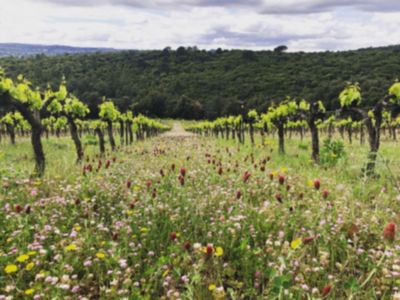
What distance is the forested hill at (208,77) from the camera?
86988mm

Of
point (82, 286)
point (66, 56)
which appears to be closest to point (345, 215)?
point (82, 286)

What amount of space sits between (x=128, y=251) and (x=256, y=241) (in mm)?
1657

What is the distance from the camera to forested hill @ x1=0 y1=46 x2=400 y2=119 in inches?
3425

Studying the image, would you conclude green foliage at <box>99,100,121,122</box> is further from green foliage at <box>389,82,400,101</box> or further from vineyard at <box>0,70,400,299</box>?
green foliage at <box>389,82,400,101</box>

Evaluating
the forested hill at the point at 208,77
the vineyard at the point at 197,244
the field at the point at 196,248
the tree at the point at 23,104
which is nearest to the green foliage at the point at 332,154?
the vineyard at the point at 197,244

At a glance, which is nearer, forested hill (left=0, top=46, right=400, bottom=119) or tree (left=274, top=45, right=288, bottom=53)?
forested hill (left=0, top=46, right=400, bottom=119)

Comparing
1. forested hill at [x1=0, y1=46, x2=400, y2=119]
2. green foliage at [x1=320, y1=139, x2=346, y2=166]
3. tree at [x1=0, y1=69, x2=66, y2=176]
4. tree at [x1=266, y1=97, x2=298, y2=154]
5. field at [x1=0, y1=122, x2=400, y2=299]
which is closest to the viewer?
field at [x1=0, y1=122, x2=400, y2=299]

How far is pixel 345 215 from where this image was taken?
4.59m

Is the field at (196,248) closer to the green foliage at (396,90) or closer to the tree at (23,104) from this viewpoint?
the tree at (23,104)

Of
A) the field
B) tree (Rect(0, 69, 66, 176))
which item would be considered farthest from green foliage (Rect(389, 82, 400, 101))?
tree (Rect(0, 69, 66, 176))

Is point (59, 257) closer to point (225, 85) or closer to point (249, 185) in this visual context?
point (249, 185)

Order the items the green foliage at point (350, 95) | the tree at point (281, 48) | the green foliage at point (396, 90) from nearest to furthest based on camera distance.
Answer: the green foliage at point (396, 90)
the green foliage at point (350, 95)
the tree at point (281, 48)

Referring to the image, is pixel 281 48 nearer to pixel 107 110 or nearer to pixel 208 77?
pixel 208 77

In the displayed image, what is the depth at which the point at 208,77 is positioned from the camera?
125m
